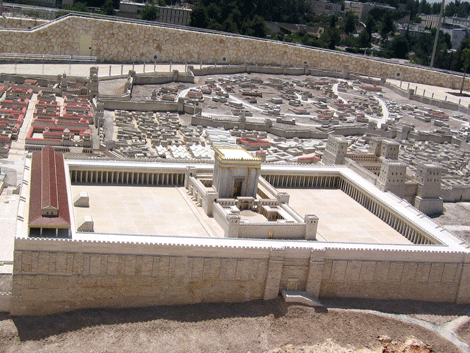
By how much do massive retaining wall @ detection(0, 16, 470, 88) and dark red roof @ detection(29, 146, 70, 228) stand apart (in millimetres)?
77618

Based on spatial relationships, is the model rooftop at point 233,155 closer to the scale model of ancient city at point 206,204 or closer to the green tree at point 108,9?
the scale model of ancient city at point 206,204

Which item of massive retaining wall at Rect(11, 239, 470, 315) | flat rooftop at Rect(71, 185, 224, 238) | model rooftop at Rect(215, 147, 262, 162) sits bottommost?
massive retaining wall at Rect(11, 239, 470, 315)

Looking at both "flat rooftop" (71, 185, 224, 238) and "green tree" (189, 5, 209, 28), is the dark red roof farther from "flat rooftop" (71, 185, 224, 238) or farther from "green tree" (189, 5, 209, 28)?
"green tree" (189, 5, 209, 28)

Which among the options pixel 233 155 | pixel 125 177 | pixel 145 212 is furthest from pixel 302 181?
pixel 145 212

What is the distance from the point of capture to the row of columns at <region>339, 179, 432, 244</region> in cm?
6038

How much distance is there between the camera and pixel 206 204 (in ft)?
198

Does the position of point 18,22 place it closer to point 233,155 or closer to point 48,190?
point 233,155

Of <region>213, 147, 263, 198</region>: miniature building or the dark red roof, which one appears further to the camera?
<region>213, 147, 263, 198</region>: miniature building

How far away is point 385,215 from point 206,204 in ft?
59.3

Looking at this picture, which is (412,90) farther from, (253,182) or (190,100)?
(253,182)

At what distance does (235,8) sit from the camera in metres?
185

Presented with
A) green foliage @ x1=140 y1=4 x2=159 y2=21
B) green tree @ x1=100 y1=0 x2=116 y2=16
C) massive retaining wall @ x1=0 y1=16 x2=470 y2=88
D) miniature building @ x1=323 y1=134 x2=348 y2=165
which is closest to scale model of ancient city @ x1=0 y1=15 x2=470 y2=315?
miniature building @ x1=323 y1=134 x2=348 y2=165

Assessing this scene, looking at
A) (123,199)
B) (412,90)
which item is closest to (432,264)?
(123,199)

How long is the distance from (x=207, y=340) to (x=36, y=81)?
78.7m
